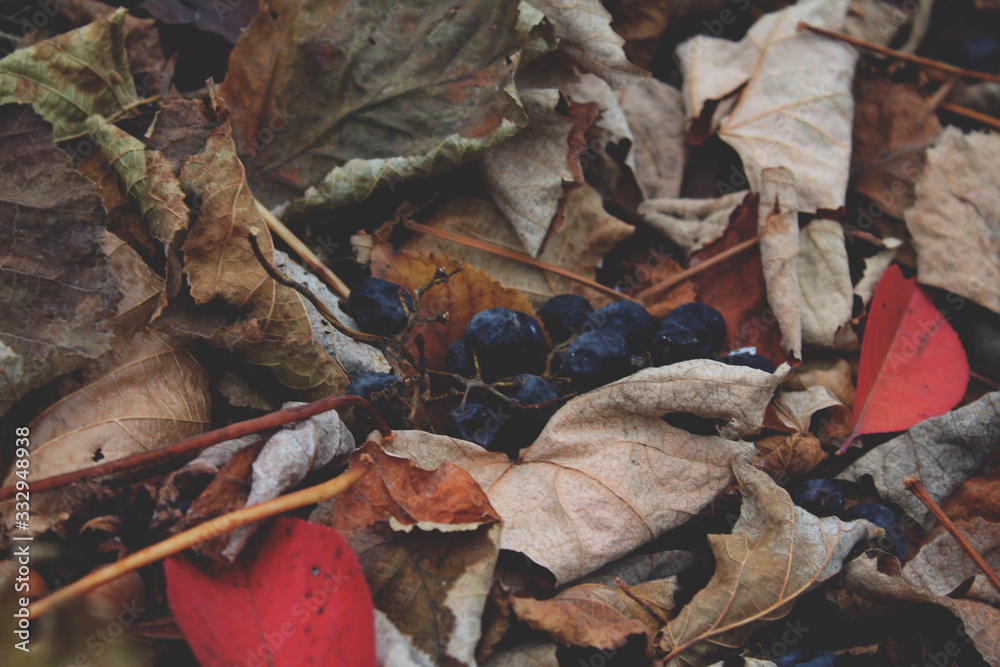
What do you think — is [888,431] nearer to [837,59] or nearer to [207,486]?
[837,59]

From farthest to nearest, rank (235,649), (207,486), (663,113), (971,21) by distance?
(971,21) → (663,113) → (207,486) → (235,649)

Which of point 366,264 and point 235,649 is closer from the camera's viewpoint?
point 235,649

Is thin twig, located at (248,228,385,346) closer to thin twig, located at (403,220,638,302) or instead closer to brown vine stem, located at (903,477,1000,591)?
thin twig, located at (403,220,638,302)

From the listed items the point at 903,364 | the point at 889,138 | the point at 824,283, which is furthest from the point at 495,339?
the point at 889,138

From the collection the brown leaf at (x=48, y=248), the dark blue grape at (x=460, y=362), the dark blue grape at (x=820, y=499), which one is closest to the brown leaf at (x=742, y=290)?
the dark blue grape at (x=820, y=499)

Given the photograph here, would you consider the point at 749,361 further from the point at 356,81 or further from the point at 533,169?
the point at 356,81

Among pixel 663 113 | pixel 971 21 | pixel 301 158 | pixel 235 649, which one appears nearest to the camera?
pixel 235 649

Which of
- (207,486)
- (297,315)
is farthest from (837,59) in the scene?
(207,486)

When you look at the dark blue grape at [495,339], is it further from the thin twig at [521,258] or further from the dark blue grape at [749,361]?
the dark blue grape at [749,361]
